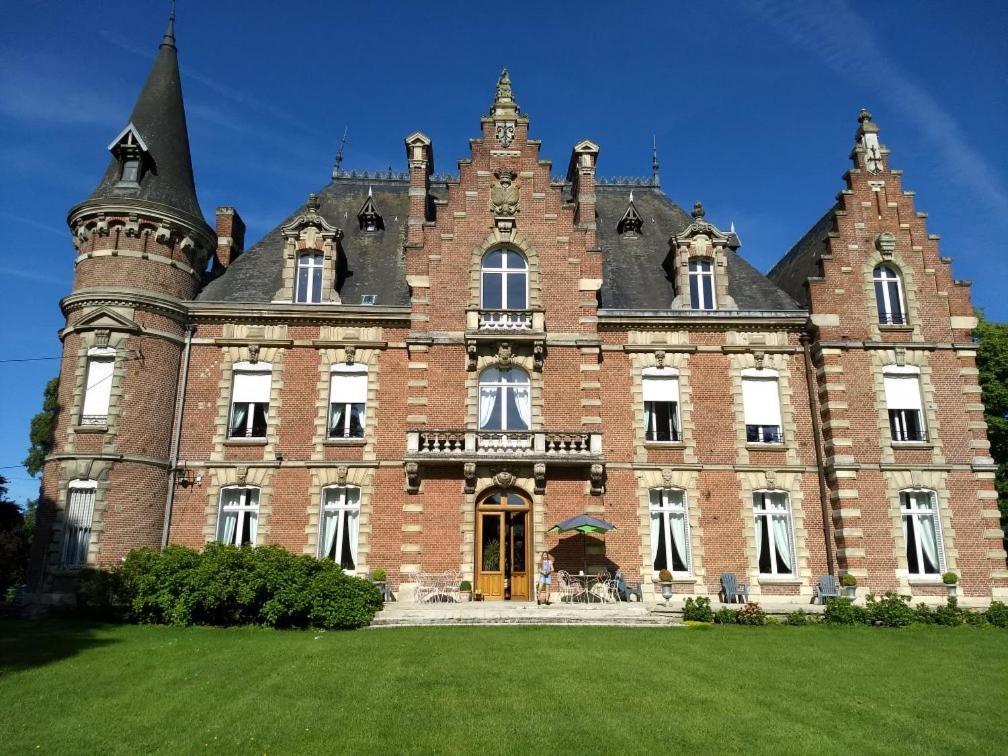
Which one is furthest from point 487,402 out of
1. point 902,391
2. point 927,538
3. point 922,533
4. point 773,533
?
point 927,538

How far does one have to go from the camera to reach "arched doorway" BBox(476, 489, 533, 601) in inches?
832

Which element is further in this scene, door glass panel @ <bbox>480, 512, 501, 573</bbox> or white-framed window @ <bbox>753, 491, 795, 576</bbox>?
white-framed window @ <bbox>753, 491, 795, 576</bbox>

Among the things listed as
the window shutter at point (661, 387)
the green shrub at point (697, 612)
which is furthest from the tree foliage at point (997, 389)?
the green shrub at point (697, 612)

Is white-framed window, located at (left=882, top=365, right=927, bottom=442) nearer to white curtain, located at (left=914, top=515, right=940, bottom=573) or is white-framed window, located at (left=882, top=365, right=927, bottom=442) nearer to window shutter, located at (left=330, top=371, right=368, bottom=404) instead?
white curtain, located at (left=914, top=515, right=940, bottom=573)

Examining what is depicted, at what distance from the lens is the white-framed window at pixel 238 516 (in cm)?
2167

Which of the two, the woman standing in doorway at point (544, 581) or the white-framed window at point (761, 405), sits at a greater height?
the white-framed window at point (761, 405)

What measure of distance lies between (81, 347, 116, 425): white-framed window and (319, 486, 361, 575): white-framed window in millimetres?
6680

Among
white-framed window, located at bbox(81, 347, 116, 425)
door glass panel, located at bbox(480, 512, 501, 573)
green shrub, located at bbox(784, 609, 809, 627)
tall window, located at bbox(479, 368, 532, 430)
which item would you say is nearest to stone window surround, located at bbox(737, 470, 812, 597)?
green shrub, located at bbox(784, 609, 809, 627)

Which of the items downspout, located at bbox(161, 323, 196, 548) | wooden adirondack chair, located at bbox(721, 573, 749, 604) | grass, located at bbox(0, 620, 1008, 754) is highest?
downspout, located at bbox(161, 323, 196, 548)

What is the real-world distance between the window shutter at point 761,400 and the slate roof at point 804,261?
3.04m

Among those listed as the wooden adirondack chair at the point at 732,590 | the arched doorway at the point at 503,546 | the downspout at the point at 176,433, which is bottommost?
the wooden adirondack chair at the point at 732,590

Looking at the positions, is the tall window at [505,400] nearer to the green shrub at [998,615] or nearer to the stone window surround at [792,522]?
the stone window surround at [792,522]

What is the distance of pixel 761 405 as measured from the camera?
912 inches

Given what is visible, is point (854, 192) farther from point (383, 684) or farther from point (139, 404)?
point (139, 404)
